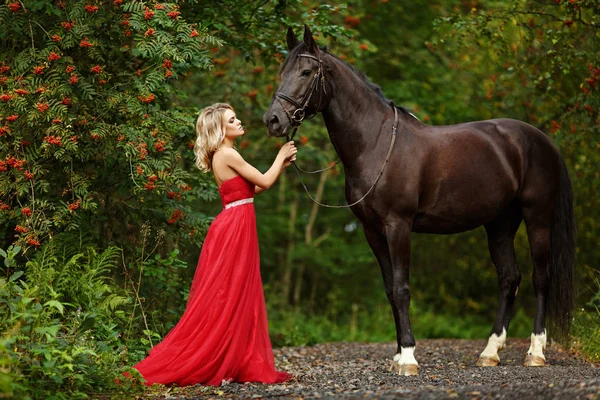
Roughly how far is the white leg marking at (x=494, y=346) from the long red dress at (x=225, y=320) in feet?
7.42

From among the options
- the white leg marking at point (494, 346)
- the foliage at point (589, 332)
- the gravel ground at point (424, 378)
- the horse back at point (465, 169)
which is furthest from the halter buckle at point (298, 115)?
the foliage at point (589, 332)

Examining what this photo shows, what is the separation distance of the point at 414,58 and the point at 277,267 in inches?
217

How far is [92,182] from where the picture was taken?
7102 millimetres

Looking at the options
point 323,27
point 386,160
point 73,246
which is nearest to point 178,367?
point 73,246

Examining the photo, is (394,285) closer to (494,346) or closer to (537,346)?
(494,346)

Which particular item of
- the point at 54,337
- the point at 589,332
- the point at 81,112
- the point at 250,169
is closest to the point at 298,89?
the point at 250,169

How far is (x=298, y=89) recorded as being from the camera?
6312 mm

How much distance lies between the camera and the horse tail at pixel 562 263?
7.72 metres

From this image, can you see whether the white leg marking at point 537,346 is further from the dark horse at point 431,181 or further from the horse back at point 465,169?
the horse back at point 465,169

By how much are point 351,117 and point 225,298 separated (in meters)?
1.99

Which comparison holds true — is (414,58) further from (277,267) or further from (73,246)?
(73,246)

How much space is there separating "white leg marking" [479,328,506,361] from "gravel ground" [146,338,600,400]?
0.15 metres

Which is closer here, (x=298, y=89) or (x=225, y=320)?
(x=225, y=320)

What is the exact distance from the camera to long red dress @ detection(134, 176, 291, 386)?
19.2 feet
